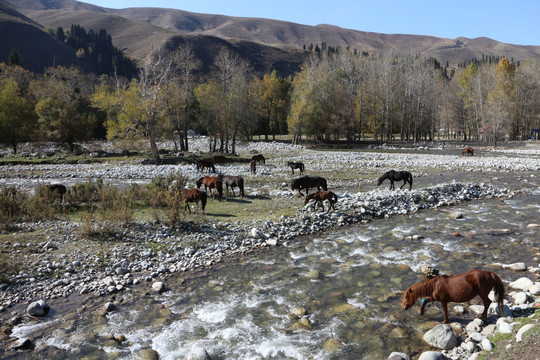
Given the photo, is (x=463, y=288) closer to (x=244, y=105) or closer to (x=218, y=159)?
(x=218, y=159)

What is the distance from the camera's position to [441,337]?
644cm

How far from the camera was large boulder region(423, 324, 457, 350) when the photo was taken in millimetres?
6340

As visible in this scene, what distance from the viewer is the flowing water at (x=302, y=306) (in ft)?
22.2

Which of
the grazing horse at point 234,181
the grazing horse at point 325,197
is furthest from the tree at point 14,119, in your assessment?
the grazing horse at point 325,197

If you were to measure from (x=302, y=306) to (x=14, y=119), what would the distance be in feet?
168

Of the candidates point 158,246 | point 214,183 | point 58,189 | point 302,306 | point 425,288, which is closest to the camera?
point 425,288

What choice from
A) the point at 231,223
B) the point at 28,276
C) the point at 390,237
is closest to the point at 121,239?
the point at 28,276

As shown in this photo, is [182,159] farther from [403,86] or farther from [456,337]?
[403,86]

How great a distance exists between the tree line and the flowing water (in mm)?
27566

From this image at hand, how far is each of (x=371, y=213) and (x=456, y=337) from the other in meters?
Result: 9.27

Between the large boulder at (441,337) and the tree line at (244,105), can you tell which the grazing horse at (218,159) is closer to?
the tree line at (244,105)

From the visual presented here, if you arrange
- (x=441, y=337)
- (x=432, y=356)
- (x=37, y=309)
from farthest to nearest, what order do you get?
(x=37, y=309), (x=441, y=337), (x=432, y=356)

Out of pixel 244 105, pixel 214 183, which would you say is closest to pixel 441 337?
pixel 214 183

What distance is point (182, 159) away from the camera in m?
36.1
